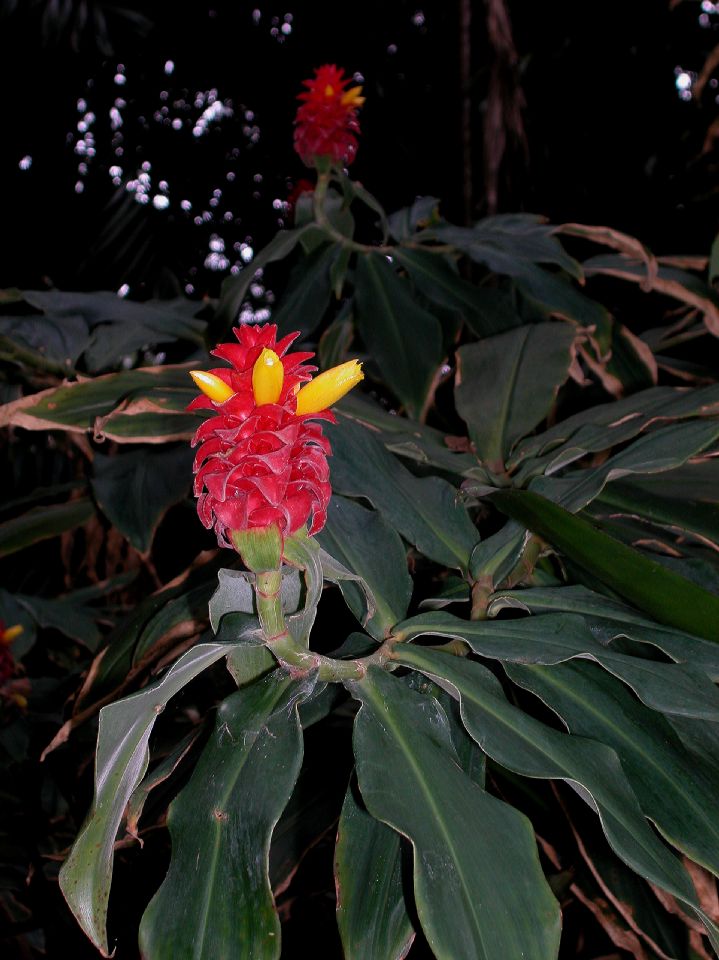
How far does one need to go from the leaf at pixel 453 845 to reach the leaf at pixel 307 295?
2.20 feet

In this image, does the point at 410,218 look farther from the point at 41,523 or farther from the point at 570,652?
the point at 570,652

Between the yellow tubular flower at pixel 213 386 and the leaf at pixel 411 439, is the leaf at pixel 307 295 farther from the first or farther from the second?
the yellow tubular flower at pixel 213 386

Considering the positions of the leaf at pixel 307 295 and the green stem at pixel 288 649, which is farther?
the leaf at pixel 307 295

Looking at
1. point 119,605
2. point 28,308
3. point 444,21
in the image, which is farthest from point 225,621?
point 444,21

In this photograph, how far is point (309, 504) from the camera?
1.41 feet

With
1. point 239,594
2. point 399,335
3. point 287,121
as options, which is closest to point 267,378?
point 239,594

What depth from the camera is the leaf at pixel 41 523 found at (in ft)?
3.65

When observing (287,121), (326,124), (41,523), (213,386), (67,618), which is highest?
(287,121)

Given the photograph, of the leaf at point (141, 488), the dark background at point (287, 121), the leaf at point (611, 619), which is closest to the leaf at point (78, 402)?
the leaf at point (141, 488)

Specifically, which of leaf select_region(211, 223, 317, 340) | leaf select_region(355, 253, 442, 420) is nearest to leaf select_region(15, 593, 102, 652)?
leaf select_region(211, 223, 317, 340)

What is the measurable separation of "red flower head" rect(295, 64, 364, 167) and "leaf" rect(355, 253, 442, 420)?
25 centimetres

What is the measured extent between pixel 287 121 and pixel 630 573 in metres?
2.59

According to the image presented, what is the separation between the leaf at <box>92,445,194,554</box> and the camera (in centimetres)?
94

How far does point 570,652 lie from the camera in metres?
0.46
